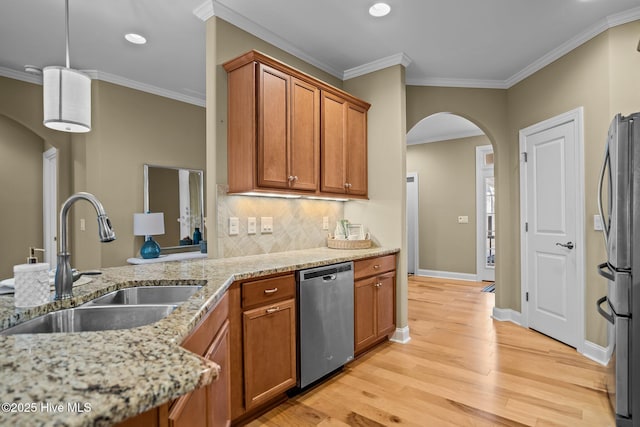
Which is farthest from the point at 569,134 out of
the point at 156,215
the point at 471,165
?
the point at 156,215

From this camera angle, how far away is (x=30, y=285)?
1182 mm

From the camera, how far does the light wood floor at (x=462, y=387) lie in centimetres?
204

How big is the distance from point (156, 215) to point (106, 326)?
2788 millimetres

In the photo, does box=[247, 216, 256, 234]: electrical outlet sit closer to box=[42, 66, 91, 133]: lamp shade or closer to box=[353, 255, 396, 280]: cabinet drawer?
box=[353, 255, 396, 280]: cabinet drawer

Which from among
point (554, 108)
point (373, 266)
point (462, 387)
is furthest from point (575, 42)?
point (462, 387)

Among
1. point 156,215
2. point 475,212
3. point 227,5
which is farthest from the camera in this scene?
point 475,212

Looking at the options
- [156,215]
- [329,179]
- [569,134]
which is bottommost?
[156,215]

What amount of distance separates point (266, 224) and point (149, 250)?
1.78 metres

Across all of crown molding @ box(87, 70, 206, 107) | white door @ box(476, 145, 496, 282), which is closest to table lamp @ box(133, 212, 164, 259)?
crown molding @ box(87, 70, 206, 107)

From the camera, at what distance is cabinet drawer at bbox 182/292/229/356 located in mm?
1158

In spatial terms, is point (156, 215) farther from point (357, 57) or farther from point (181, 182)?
point (357, 57)

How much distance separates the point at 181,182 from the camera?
443 cm

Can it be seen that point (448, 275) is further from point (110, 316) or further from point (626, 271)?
point (110, 316)

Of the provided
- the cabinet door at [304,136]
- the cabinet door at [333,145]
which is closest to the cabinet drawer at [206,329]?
the cabinet door at [304,136]
